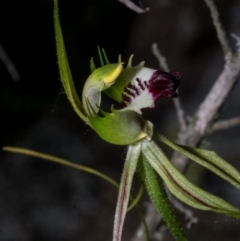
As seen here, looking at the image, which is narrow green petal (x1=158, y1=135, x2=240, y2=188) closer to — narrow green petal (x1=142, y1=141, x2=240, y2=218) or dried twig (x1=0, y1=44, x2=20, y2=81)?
narrow green petal (x1=142, y1=141, x2=240, y2=218)

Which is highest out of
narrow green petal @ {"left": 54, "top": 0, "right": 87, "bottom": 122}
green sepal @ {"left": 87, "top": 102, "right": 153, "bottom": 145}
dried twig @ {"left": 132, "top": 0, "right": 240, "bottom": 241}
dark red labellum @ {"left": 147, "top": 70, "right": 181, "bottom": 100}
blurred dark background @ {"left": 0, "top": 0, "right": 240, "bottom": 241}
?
narrow green petal @ {"left": 54, "top": 0, "right": 87, "bottom": 122}

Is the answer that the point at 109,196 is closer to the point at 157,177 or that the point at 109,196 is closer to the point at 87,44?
the point at 87,44

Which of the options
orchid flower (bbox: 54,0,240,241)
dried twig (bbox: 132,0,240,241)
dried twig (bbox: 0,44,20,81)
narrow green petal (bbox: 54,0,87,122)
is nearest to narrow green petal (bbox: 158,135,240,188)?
orchid flower (bbox: 54,0,240,241)

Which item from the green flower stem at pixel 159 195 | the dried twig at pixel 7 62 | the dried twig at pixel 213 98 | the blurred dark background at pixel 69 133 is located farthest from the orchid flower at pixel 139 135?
the blurred dark background at pixel 69 133

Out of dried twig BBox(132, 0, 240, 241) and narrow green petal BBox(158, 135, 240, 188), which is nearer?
narrow green petal BBox(158, 135, 240, 188)

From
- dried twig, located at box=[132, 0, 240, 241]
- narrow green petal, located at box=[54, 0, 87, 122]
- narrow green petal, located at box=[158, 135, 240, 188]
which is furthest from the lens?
dried twig, located at box=[132, 0, 240, 241]

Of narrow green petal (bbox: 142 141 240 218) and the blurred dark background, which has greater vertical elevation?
narrow green petal (bbox: 142 141 240 218)

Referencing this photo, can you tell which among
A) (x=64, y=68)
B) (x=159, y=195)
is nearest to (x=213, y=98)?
(x=159, y=195)

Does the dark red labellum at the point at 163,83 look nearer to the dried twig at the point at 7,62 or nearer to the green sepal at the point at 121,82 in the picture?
the green sepal at the point at 121,82
